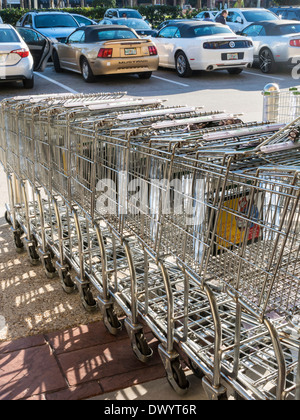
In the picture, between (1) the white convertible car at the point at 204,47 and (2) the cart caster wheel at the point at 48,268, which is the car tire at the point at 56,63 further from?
(2) the cart caster wheel at the point at 48,268

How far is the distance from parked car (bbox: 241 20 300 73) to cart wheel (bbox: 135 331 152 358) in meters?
12.0

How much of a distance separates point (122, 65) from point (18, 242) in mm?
8712

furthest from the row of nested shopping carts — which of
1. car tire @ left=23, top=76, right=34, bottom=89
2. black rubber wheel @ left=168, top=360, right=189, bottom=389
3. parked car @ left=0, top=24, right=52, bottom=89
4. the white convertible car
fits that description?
the white convertible car

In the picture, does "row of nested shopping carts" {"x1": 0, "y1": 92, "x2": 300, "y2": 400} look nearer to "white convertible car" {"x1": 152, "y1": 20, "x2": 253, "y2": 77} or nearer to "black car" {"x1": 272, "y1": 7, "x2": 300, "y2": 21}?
"white convertible car" {"x1": 152, "y1": 20, "x2": 253, "y2": 77}

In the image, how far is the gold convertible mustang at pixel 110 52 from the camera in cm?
A: 1230

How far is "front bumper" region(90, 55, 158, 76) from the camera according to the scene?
12.4 m

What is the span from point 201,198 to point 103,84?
10.8 metres

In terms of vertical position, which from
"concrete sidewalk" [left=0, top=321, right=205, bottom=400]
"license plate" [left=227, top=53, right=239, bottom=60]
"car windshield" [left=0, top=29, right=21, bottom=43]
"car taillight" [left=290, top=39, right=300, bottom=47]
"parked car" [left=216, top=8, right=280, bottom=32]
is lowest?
"concrete sidewalk" [left=0, top=321, right=205, bottom=400]

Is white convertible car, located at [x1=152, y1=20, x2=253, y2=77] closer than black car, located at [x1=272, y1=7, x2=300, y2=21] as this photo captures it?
Yes

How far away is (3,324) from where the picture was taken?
3.44 metres

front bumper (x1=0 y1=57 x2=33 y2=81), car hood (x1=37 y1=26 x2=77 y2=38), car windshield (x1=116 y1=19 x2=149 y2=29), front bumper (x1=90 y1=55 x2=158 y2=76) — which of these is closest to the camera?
front bumper (x1=0 y1=57 x2=33 y2=81)

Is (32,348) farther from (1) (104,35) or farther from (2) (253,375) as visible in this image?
(1) (104,35)

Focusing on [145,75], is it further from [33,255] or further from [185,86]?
[33,255]

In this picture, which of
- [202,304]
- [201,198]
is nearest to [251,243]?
[201,198]
